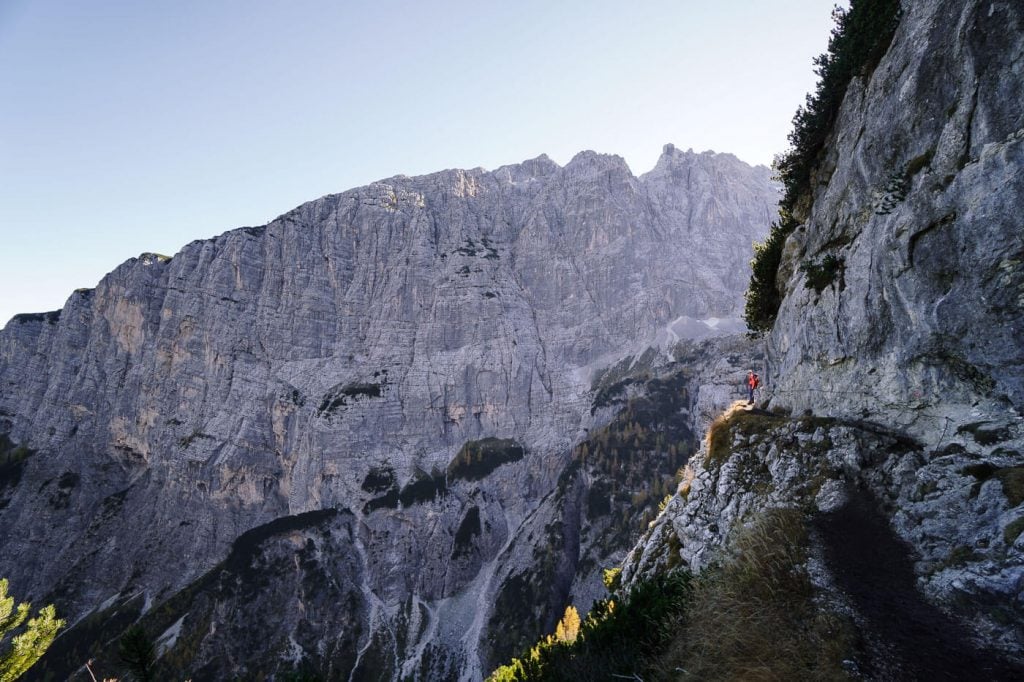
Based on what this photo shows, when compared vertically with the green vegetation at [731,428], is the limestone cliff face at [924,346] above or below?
above

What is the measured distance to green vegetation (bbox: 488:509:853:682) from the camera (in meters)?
8.12

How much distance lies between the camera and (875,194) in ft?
56.7

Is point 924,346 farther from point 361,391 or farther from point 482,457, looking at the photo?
point 361,391

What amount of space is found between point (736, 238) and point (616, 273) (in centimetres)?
5480

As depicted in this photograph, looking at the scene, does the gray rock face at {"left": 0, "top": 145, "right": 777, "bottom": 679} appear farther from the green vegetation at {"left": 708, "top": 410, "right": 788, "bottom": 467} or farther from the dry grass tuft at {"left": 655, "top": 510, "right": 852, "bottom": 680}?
the dry grass tuft at {"left": 655, "top": 510, "right": 852, "bottom": 680}

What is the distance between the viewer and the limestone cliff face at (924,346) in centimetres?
1011

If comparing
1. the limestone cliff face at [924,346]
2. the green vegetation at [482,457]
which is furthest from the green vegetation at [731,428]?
the green vegetation at [482,457]

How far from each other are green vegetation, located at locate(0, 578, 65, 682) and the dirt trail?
21.6 m

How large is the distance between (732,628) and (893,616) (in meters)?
2.70

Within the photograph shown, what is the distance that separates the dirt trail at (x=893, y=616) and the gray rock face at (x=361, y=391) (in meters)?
96.5

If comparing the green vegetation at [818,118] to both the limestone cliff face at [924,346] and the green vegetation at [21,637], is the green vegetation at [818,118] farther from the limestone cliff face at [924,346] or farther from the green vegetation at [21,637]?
the green vegetation at [21,637]

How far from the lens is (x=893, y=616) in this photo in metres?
8.40

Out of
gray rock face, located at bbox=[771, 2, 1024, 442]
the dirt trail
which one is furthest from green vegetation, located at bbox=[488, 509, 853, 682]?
gray rock face, located at bbox=[771, 2, 1024, 442]

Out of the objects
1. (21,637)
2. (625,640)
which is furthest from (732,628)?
(21,637)
